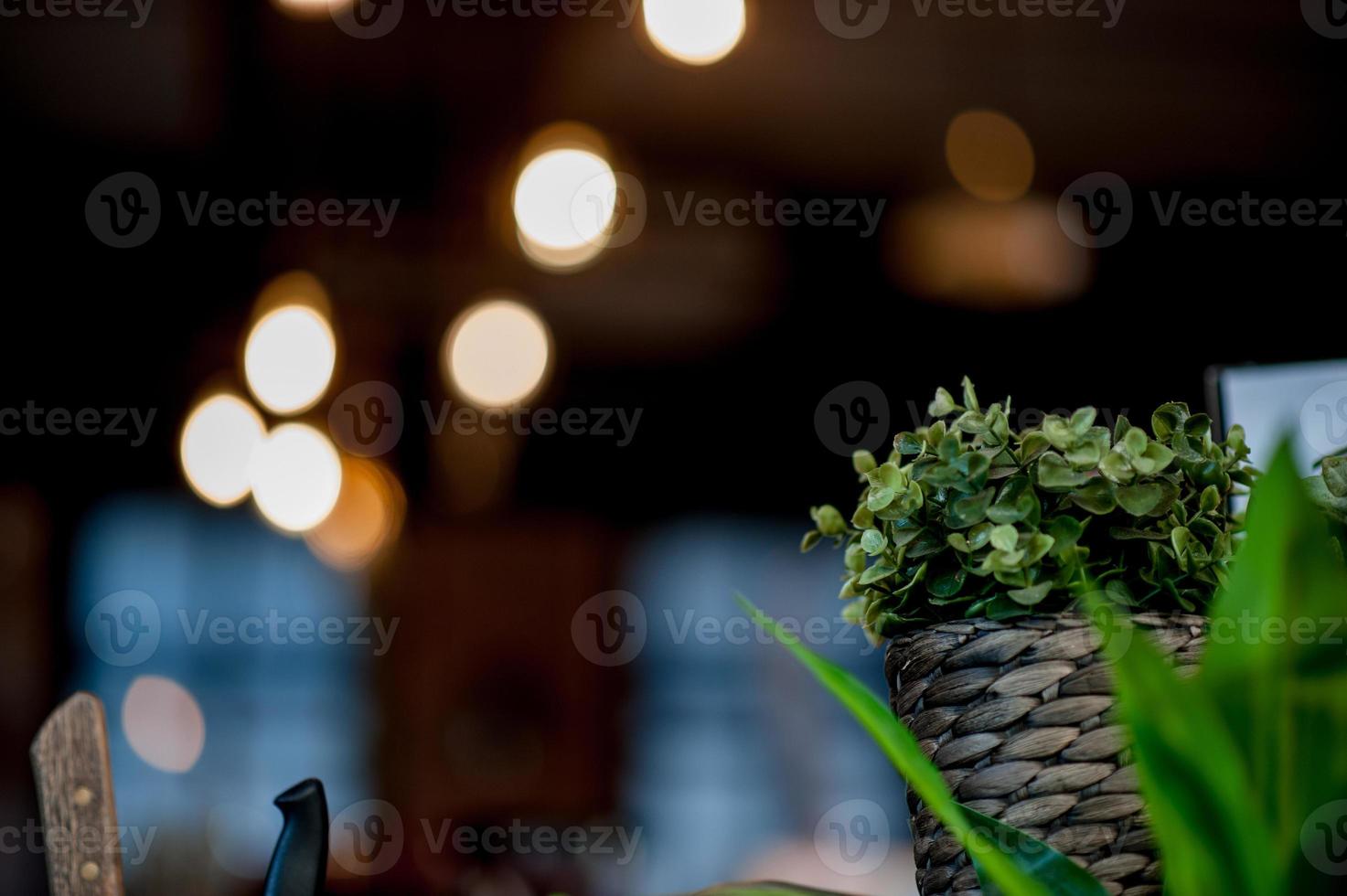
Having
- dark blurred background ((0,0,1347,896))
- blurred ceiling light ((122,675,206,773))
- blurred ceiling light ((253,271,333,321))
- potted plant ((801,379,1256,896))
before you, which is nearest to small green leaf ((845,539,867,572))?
potted plant ((801,379,1256,896))

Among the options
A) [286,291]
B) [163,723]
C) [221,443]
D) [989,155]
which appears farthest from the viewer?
[163,723]

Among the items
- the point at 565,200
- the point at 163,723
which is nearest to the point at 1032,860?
the point at 565,200

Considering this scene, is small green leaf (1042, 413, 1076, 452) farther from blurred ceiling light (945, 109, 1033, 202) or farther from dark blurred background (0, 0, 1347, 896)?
blurred ceiling light (945, 109, 1033, 202)

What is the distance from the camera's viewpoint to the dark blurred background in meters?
3.72

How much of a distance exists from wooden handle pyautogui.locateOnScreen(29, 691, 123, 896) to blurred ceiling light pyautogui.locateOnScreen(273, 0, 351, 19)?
2759 mm

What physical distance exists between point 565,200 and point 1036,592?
8.43 feet

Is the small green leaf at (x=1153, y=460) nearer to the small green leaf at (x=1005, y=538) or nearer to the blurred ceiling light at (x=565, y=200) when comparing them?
the small green leaf at (x=1005, y=538)

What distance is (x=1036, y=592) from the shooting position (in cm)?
55

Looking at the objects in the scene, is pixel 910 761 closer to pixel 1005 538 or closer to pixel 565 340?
pixel 1005 538

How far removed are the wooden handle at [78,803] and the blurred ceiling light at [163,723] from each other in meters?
5.47

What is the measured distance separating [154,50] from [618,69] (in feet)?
4.46

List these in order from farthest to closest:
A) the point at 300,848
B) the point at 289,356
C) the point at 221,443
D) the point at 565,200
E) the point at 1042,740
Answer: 1. the point at 221,443
2. the point at 289,356
3. the point at 565,200
4. the point at 300,848
5. the point at 1042,740

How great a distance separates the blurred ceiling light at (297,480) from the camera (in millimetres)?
3936

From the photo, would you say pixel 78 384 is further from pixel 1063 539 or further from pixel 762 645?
pixel 1063 539
